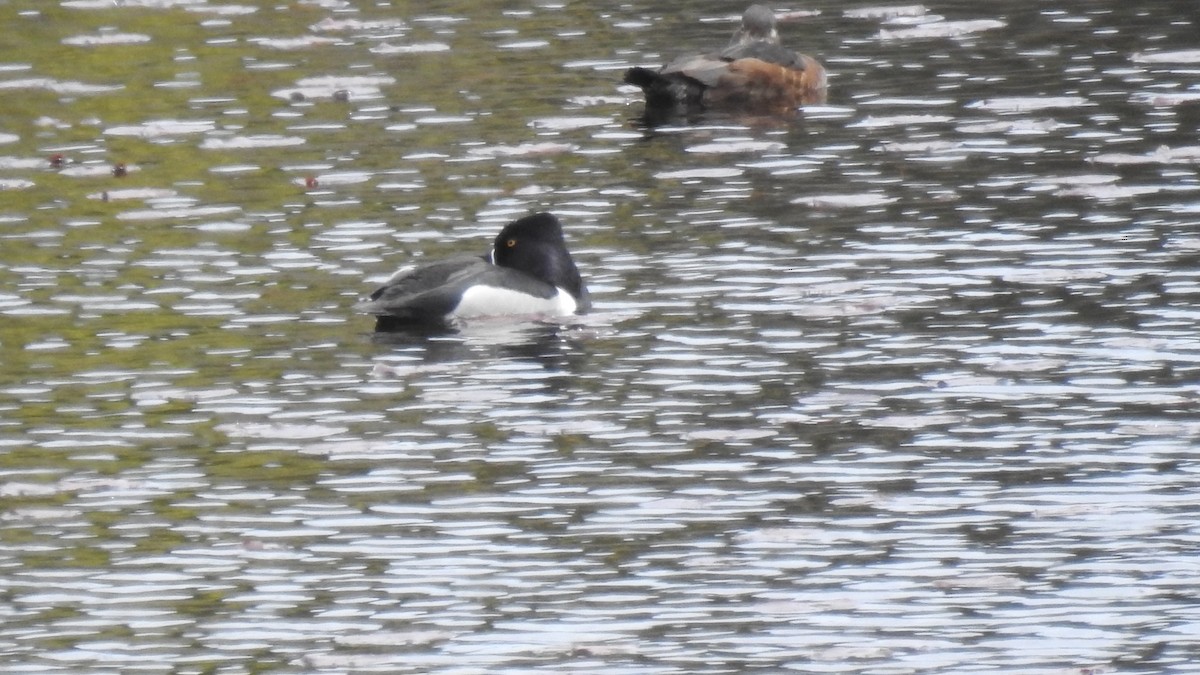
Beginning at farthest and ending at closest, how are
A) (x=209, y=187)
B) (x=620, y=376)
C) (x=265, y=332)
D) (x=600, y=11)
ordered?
(x=600, y=11) → (x=209, y=187) → (x=265, y=332) → (x=620, y=376)

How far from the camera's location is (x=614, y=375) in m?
13.9

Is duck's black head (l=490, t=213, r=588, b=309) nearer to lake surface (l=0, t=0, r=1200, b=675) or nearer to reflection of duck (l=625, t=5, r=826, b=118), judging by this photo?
lake surface (l=0, t=0, r=1200, b=675)

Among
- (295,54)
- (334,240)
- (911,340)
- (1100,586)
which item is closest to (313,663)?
(1100,586)

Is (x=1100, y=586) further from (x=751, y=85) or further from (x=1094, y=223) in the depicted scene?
(x=751, y=85)

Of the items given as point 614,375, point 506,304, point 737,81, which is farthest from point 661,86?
point 614,375

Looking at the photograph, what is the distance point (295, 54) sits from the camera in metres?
25.3

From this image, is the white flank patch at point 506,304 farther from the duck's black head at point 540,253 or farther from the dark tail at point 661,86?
the dark tail at point 661,86

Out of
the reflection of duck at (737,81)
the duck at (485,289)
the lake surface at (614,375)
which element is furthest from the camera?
the reflection of duck at (737,81)

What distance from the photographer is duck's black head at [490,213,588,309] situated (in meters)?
15.6

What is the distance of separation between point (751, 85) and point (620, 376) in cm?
949

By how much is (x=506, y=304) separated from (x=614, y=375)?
6.64 feet

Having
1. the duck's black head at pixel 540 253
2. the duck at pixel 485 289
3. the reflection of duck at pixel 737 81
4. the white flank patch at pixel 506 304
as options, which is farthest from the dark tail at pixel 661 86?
the white flank patch at pixel 506 304

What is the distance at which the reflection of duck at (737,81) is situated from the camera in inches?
885

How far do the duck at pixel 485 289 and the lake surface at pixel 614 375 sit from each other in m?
0.19
